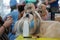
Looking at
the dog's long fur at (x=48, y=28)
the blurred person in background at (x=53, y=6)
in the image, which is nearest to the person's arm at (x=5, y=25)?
the dog's long fur at (x=48, y=28)

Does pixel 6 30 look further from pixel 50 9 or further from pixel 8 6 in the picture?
pixel 50 9

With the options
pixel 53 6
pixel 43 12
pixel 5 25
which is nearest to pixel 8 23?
pixel 5 25

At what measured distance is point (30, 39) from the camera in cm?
137

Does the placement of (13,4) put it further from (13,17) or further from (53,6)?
(53,6)

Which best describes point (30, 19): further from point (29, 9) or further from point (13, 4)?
point (13, 4)

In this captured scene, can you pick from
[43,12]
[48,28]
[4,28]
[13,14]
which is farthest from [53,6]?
[4,28]

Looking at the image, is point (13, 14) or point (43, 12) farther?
point (13, 14)

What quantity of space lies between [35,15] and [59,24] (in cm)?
22

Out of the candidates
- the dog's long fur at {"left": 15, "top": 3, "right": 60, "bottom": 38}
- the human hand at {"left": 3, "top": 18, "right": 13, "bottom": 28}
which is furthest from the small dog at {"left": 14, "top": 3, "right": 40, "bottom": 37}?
the human hand at {"left": 3, "top": 18, "right": 13, "bottom": 28}

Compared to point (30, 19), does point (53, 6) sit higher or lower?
higher

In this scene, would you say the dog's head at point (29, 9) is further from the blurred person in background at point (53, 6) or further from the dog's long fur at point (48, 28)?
the blurred person in background at point (53, 6)

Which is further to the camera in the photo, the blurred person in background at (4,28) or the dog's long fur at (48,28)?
the blurred person in background at (4,28)

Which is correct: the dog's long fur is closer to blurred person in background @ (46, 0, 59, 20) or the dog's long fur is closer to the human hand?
blurred person in background @ (46, 0, 59, 20)

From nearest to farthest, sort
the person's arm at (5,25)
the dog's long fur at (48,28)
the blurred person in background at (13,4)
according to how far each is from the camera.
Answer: the dog's long fur at (48,28) → the person's arm at (5,25) → the blurred person in background at (13,4)
